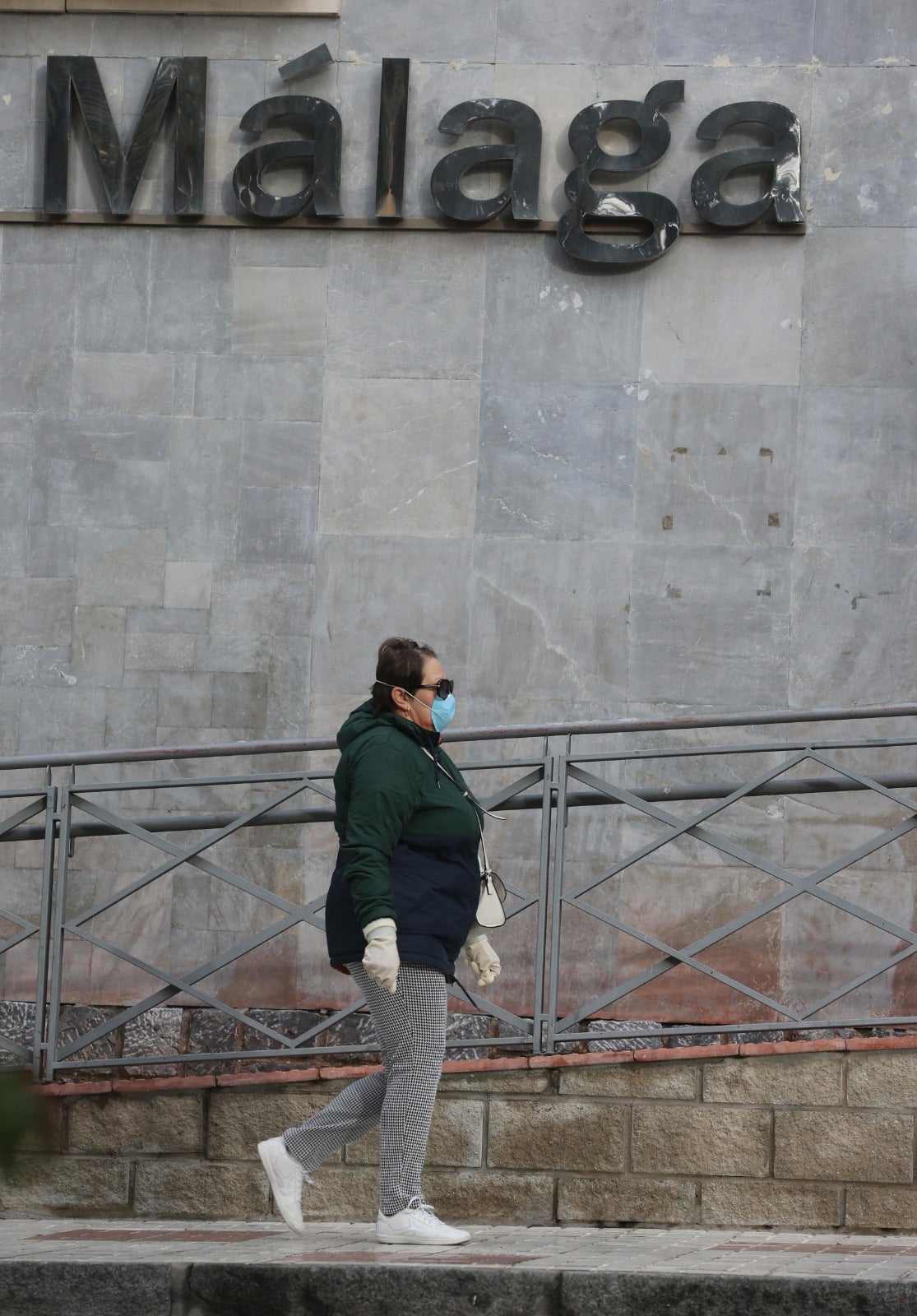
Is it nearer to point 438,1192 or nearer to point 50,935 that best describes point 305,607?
point 50,935

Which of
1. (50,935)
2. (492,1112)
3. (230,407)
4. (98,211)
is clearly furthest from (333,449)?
(492,1112)

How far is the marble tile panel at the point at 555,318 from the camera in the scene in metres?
7.67

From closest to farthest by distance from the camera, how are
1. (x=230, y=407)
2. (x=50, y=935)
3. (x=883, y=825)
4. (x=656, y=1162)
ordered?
1. (x=656, y=1162)
2. (x=50, y=935)
3. (x=883, y=825)
4. (x=230, y=407)

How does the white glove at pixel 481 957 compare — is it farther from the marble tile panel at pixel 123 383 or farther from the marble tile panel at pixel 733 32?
the marble tile panel at pixel 733 32

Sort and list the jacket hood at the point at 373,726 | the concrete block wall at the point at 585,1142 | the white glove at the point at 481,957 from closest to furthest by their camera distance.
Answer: the jacket hood at the point at 373,726 < the white glove at the point at 481,957 < the concrete block wall at the point at 585,1142

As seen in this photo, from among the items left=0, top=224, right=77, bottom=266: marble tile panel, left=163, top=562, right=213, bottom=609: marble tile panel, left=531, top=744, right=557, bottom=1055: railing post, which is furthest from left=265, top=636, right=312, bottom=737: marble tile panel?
left=0, top=224, right=77, bottom=266: marble tile panel

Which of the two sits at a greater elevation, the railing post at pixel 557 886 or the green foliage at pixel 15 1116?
the green foliage at pixel 15 1116

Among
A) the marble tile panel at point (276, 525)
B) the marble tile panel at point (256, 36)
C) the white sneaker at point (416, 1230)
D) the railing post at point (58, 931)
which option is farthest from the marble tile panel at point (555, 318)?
the white sneaker at point (416, 1230)

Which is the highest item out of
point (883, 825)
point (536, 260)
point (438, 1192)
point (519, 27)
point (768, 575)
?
point (519, 27)

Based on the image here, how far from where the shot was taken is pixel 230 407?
25.5ft

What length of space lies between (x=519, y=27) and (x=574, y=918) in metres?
4.30

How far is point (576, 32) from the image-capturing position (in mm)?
7773

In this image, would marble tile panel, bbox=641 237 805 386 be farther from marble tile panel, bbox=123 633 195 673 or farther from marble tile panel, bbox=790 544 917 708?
marble tile panel, bbox=123 633 195 673

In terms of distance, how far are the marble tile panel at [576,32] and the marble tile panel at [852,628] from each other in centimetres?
263
